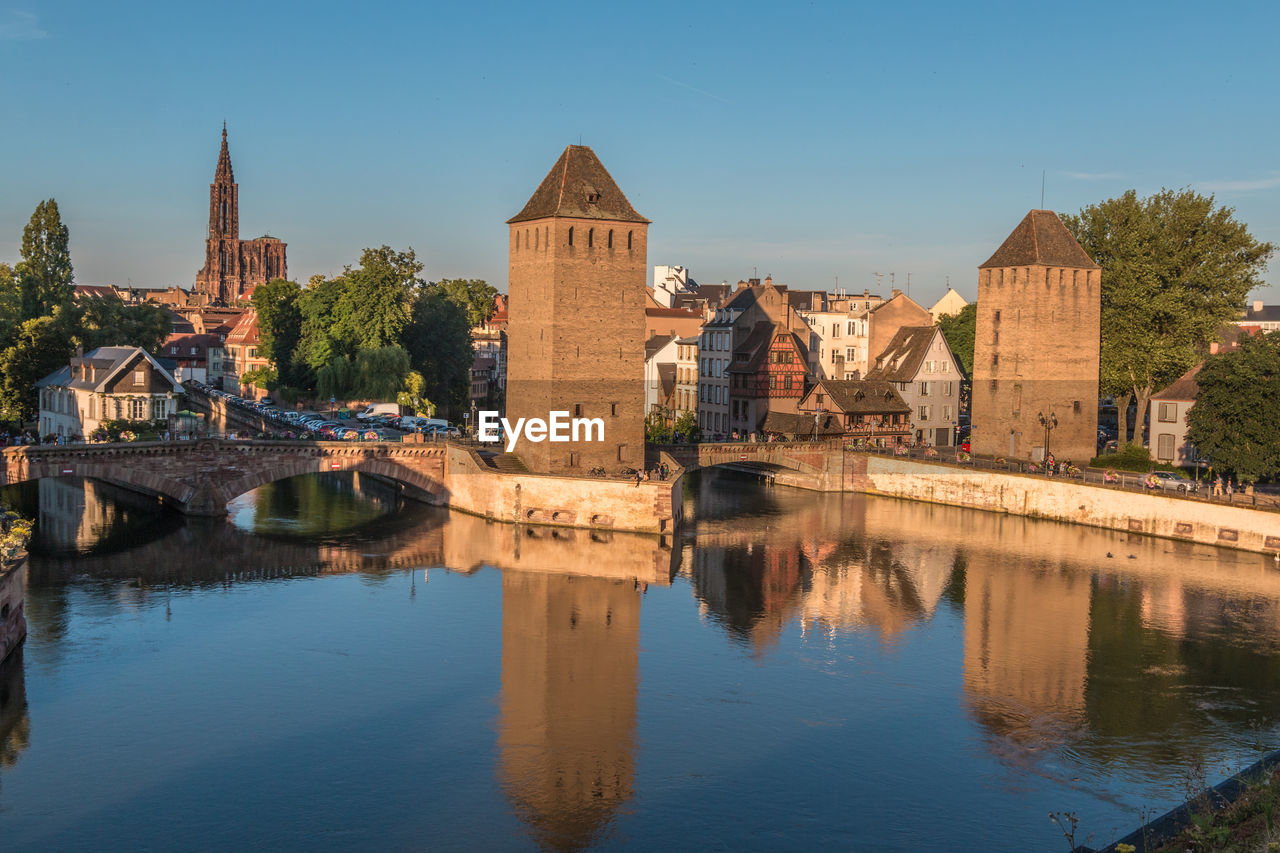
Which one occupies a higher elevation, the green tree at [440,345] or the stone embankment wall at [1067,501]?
the green tree at [440,345]

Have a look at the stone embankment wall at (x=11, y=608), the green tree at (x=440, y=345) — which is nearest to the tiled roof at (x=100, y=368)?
the green tree at (x=440, y=345)

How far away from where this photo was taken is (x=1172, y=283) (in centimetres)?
6322

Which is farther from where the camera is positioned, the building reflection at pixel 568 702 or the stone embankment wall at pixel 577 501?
the stone embankment wall at pixel 577 501

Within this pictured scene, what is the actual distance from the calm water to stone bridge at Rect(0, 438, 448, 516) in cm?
211

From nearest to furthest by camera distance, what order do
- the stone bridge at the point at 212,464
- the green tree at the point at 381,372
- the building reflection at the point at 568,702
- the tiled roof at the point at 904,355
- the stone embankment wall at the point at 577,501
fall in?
the building reflection at the point at 568,702
the stone bridge at the point at 212,464
the stone embankment wall at the point at 577,501
the tiled roof at the point at 904,355
the green tree at the point at 381,372

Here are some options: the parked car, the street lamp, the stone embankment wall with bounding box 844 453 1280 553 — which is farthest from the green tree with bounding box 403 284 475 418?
the parked car

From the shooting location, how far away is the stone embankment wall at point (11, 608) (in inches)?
1166

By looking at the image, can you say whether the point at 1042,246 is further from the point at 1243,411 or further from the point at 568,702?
the point at 568,702

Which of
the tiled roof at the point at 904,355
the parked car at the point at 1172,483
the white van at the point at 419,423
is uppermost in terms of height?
the tiled roof at the point at 904,355

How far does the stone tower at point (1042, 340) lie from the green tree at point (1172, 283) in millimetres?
1640

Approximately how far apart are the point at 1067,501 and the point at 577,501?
21864 millimetres

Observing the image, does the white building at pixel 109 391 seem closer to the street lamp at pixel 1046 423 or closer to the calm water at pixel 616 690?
the calm water at pixel 616 690

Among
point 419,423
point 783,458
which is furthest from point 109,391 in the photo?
point 783,458

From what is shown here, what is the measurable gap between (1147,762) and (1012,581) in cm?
1765
